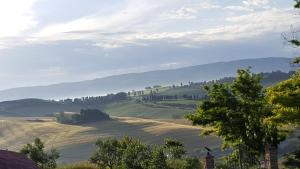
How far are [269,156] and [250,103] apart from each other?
3608mm

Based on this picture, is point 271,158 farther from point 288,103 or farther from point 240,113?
point 288,103

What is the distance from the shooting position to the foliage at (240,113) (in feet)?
112

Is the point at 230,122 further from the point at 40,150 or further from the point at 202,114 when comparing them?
the point at 40,150

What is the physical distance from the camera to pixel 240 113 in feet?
113

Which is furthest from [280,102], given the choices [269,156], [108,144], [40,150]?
[108,144]

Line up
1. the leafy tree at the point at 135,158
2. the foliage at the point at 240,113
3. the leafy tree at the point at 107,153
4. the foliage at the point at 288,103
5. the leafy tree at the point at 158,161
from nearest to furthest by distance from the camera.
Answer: the foliage at the point at 288,103 < the foliage at the point at 240,113 < the leafy tree at the point at 158,161 < the leafy tree at the point at 135,158 < the leafy tree at the point at 107,153

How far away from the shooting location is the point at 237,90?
35.9 m

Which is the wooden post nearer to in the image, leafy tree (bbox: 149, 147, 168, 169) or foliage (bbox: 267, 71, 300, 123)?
foliage (bbox: 267, 71, 300, 123)

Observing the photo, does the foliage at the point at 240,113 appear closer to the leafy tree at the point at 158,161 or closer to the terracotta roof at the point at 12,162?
the leafy tree at the point at 158,161

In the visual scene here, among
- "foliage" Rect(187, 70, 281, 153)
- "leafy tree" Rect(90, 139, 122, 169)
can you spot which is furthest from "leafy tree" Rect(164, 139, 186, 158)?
"foliage" Rect(187, 70, 281, 153)

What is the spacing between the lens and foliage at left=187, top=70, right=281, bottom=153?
3428cm

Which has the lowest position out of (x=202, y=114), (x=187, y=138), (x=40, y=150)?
(x=187, y=138)

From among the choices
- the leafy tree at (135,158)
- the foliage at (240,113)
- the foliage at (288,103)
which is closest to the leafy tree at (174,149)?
the leafy tree at (135,158)

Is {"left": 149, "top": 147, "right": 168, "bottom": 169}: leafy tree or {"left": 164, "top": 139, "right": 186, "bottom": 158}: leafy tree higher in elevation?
{"left": 149, "top": 147, "right": 168, "bottom": 169}: leafy tree
